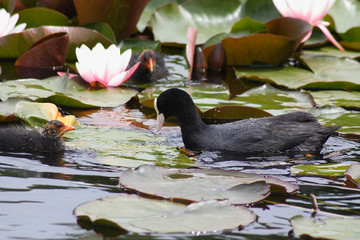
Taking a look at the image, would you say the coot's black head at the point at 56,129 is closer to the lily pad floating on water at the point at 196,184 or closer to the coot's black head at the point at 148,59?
the lily pad floating on water at the point at 196,184

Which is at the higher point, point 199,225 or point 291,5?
point 291,5

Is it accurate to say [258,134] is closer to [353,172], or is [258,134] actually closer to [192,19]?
[353,172]

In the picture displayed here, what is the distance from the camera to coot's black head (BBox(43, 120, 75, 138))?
4772mm

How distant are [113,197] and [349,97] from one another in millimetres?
3456

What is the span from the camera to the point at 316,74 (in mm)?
6770

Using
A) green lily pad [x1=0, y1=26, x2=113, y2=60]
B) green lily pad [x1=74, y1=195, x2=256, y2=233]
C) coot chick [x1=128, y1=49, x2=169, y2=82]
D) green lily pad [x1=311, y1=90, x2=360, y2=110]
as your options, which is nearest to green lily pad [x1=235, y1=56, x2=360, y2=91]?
green lily pad [x1=311, y1=90, x2=360, y2=110]

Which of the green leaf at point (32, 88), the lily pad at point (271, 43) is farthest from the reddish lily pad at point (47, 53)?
the lily pad at point (271, 43)

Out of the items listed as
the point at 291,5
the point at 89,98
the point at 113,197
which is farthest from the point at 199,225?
the point at 291,5

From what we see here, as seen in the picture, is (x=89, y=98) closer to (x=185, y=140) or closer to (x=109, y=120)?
(x=109, y=120)

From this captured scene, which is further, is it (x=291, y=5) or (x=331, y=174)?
(x=291, y=5)

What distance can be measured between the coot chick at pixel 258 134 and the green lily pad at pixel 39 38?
2.34m

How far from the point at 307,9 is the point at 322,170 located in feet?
10.5

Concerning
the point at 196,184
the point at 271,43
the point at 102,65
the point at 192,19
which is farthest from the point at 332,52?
the point at 196,184

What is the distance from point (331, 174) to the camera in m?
4.20
